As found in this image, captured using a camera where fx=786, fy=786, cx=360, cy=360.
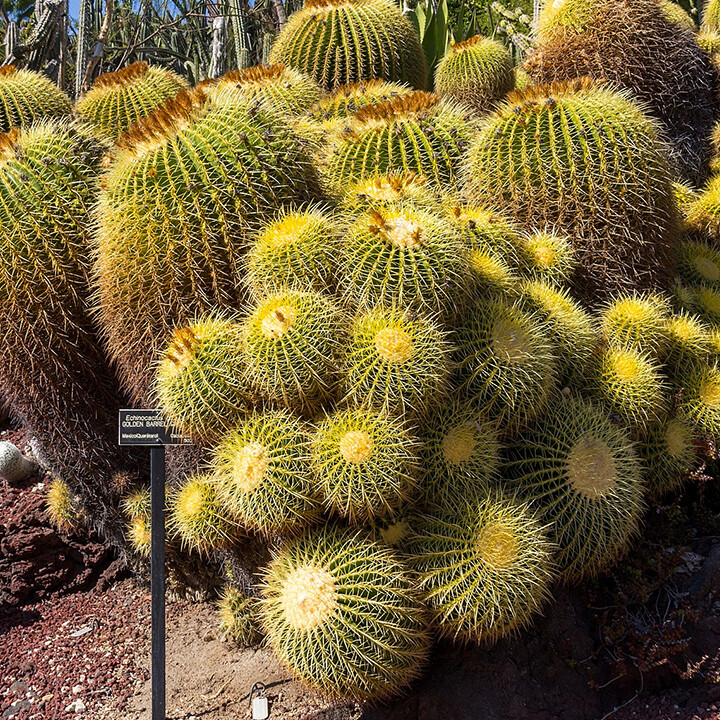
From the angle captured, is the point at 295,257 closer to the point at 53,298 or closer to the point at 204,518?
the point at 204,518

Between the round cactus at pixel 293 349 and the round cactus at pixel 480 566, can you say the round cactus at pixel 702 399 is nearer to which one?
the round cactus at pixel 480 566

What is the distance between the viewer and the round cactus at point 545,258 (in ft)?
11.4

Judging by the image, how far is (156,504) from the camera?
3.11 metres

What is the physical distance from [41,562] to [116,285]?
1.93 metres

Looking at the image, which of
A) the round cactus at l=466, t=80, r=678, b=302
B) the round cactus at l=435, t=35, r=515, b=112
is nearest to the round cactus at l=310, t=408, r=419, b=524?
the round cactus at l=466, t=80, r=678, b=302

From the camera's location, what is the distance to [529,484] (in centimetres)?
292

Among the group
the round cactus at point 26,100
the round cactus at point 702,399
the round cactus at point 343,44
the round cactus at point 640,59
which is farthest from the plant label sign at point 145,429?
the round cactus at point 640,59

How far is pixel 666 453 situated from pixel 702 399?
0.38 m

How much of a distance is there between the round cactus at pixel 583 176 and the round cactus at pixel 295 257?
1.18 meters

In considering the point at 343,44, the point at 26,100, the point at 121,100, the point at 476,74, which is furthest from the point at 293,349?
the point at 476,74

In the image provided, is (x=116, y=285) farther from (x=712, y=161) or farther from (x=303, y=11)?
(x=712, y=161)

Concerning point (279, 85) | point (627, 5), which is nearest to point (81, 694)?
point (279, 85)

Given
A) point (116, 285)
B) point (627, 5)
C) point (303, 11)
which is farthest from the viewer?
point (303, 11)

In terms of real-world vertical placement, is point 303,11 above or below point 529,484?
above
